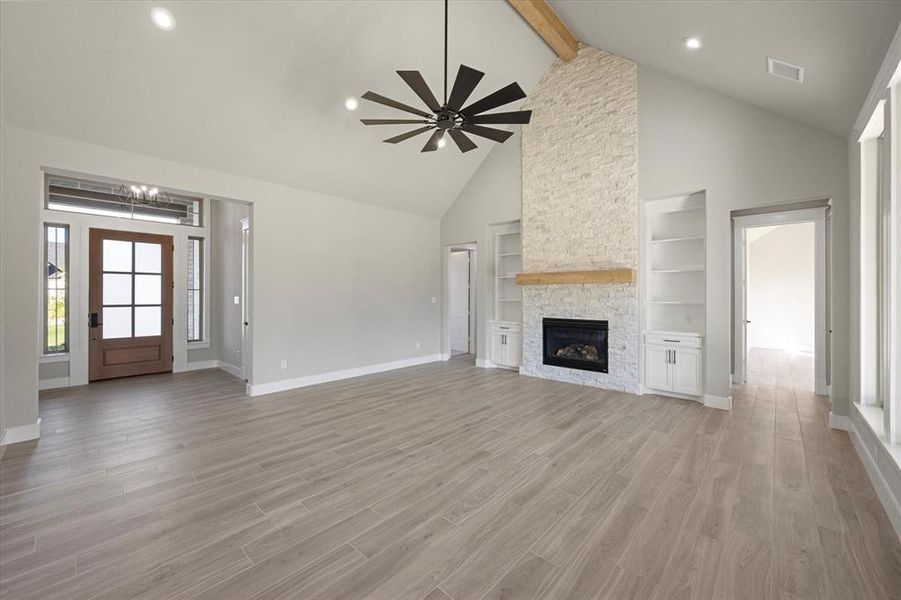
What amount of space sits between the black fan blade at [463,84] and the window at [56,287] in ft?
21.5

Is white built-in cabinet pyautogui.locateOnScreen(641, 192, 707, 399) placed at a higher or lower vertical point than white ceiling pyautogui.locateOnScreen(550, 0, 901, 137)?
lower

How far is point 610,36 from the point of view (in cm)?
471

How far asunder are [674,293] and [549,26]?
4.16m

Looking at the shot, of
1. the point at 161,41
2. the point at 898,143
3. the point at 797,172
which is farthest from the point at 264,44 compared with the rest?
the point at 797,172

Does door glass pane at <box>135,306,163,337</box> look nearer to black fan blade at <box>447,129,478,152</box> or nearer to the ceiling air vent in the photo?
black fan blade at <box>447,129,478,152</box>

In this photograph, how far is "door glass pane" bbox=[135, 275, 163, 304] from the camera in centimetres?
653

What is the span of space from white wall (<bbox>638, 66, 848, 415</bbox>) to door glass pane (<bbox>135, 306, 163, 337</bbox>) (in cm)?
840

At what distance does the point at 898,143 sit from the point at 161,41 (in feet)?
19.4

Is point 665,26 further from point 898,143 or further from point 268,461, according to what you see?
point 268,461

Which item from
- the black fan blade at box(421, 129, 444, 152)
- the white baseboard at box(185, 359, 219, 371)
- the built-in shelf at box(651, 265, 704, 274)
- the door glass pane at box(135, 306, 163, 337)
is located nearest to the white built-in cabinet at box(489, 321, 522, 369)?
the built-in shelf at box(651, 265, 704, 274)

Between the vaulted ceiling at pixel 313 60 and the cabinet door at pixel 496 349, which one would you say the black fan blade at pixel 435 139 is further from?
the cabinet door at pixel 496 349

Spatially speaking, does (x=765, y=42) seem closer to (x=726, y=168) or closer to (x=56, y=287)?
(x=726, y=168)

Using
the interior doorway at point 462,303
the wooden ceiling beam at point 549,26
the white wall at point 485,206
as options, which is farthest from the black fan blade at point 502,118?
the interior doorway at point 462,303

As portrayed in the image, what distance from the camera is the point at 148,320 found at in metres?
6.62
